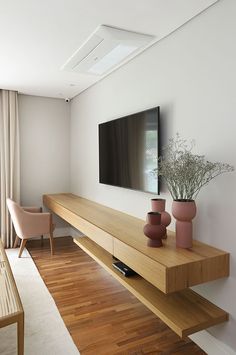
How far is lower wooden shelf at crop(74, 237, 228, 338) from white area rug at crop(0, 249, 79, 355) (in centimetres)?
61

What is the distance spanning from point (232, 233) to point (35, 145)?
363cm

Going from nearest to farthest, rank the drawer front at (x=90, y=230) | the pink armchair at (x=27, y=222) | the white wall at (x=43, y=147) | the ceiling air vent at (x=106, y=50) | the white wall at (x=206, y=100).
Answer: the white wall at (x=206, y=100)
the ceiling air vent at (x=106, y=50)
the drawer front at (x=90, y=230)
the pink armchair at (x=27, y=222)
the white wall at (x=43, y=147)

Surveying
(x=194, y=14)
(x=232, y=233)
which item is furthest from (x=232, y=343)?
(x=194, y=14)

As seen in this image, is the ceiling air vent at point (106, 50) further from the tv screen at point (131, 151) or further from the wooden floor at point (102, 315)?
the wooden floor at point (102, 315)

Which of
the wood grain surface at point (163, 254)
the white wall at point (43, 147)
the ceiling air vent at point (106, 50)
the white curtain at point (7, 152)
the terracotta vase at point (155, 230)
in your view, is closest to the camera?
the wood grain surface at point (163, 254)

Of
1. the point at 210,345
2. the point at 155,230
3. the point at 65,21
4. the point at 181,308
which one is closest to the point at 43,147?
the point at 65,21

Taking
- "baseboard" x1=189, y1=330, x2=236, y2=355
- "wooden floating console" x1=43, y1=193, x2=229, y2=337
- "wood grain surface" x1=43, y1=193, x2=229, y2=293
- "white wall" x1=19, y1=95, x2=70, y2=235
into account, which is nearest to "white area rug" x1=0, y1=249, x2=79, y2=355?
"wooden floating console" x1=43, y1=193, x2=229, y2=337

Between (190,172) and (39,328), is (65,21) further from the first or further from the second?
(39,328)

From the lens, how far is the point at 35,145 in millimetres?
4605

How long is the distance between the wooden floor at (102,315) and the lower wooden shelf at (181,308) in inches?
12.7

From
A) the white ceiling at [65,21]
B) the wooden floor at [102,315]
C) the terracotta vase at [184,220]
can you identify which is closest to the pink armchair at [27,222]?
the wooden floor at [102,315]

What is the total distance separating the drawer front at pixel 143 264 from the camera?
1.66 metres

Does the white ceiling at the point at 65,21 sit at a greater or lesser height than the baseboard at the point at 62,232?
greater

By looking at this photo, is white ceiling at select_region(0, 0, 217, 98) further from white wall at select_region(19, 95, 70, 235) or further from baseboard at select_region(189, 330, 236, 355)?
baseboard at select_region(189, 330, 236, 355)
